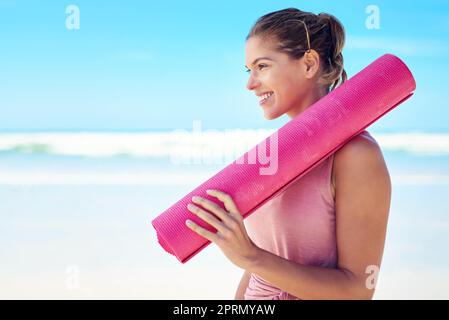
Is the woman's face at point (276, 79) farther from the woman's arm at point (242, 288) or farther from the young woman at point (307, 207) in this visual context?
the woman's arm at point (242, 288)

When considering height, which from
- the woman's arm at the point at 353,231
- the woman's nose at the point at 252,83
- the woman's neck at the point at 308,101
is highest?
the woman's nose at the point at 252,83

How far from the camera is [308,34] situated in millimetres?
1412

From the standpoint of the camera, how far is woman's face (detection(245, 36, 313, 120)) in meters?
1.40

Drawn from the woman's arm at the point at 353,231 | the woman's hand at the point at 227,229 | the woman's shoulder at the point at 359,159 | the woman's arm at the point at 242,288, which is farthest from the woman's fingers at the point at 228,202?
the woman's arm at the point at 242,288

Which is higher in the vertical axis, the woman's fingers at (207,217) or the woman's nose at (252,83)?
the woman's nose at (252,83)

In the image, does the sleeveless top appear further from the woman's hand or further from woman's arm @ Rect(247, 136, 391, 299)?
the woman's hand

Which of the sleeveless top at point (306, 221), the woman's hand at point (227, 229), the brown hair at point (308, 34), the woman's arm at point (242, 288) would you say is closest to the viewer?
the woman's hand at point (227, 229)

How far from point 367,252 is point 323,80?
0.45 meters

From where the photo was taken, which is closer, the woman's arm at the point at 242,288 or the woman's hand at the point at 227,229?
the woman's hand at the point at 227,229

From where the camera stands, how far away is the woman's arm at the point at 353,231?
3.99 feet

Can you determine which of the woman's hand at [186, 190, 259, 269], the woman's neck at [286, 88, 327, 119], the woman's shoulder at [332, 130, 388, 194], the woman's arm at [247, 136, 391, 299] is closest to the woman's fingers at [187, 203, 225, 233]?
the woman's hand at [186, 190, 259, 269]

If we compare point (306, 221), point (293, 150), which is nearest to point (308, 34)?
point (293, 150)

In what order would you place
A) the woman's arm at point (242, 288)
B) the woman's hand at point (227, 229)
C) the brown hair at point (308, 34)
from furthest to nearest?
the woman's arm at point (242, 288) → the brown hair at point (308, 34) → the woman's hand at point (227, 229)

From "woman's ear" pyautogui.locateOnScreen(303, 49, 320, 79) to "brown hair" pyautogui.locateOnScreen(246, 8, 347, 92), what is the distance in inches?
0.5
